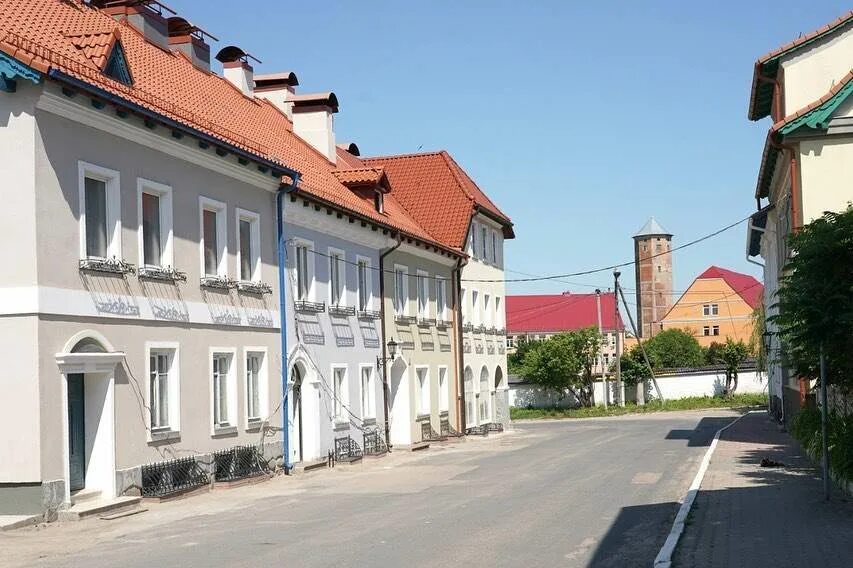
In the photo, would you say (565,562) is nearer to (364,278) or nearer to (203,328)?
(203,328)

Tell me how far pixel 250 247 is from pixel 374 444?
9.12m

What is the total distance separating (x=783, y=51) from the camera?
999 inches

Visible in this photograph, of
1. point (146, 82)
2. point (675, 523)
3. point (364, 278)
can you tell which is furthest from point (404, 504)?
point (364, 278)

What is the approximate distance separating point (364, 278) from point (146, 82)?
32.5 ft

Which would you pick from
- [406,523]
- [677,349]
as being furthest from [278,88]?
[677,349]

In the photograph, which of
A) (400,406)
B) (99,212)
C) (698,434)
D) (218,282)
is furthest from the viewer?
(698,434)

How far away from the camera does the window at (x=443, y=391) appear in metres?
37.6

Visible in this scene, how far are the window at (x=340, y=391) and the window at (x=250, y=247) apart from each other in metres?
5.25

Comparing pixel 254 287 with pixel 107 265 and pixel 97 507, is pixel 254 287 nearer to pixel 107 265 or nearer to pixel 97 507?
pixel 107 265

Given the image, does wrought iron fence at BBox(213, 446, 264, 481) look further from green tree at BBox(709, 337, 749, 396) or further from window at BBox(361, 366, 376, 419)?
green tree at BBox(709, 337, 749, 396)

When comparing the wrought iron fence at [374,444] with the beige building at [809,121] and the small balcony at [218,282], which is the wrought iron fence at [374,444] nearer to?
the small balcony at [218,282]

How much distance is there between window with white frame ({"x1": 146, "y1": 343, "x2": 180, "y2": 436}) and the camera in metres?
18.9

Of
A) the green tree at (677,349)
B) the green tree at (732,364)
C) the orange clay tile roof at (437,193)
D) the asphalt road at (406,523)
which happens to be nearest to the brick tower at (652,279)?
the green tree at (677,349)

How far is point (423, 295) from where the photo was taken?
119ft
